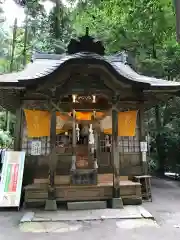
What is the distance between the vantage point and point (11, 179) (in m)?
6.99

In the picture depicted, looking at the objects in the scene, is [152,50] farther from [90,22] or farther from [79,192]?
[79,192]

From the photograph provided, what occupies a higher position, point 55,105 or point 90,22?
point 90,22

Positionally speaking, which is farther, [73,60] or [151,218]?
[73,60]

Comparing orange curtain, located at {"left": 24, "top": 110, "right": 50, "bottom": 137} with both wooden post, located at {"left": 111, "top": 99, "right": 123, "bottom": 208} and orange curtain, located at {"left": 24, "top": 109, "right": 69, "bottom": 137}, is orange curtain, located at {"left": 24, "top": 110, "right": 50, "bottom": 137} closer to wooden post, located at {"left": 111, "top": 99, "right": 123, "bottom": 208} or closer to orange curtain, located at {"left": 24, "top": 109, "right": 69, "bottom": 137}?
orange curtain, located at {"left": 24, "top": 109, "right": 69, "bottom": 137}

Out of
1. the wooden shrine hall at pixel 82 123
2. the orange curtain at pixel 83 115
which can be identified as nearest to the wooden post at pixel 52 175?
the wooden shrine hall at pixel 82 123

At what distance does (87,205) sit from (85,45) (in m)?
5.06

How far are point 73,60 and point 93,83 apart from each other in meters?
1.01

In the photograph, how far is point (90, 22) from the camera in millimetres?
13078

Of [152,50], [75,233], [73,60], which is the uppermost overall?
[152,50]

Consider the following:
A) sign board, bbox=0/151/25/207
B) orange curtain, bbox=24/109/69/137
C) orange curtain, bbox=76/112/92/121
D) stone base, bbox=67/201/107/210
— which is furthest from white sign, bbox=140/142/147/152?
sign board, bbox=0/151/25/207

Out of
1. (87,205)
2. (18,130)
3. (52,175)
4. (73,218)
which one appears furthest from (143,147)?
(18,130)

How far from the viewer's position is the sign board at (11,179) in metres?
6.71

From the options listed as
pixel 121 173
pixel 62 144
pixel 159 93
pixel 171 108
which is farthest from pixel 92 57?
pixel 171 108

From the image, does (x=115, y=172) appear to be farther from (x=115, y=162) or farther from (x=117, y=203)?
(x=117, y=203)
